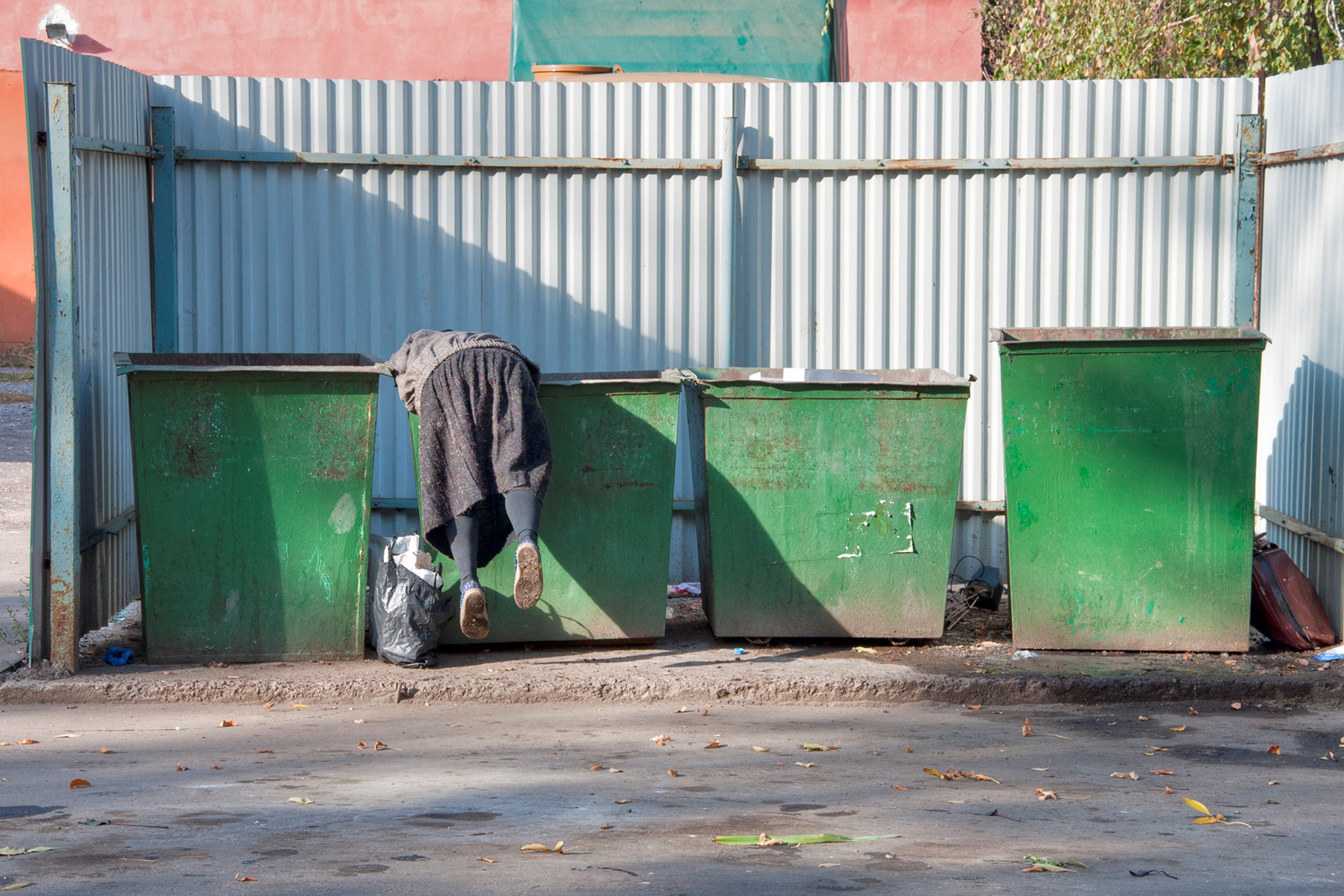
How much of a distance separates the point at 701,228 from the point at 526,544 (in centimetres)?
221

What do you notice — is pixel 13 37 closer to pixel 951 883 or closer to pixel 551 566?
pixel 551 566

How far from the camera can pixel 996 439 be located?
6410 millimetres

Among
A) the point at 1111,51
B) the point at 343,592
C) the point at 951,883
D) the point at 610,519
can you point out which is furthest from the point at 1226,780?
the point at 1111,51

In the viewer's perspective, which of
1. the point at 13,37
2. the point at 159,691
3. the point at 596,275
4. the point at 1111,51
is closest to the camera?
the point at 159,691

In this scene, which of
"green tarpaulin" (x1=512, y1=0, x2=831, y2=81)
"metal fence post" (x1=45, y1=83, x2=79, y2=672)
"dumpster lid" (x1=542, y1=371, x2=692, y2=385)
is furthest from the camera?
"green tarpaulin" (x1=512, y1=0, x2=831, y2=81)

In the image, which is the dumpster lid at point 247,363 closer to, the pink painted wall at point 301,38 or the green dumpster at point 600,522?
the green dumpster at point 600,522

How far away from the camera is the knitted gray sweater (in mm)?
5012

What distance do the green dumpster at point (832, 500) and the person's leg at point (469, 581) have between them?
39.3 inches

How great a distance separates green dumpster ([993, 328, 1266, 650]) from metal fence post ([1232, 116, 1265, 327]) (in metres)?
1.02

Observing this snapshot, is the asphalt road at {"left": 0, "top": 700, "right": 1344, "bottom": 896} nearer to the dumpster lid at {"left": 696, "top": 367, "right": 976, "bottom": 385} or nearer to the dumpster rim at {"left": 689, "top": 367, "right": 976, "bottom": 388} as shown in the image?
the dumpster rim at {"left": 689, "top": 367, "right": 976, "bottom": 388}

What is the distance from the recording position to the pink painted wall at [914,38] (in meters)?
15.5

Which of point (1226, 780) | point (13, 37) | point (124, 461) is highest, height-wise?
point (13, 37)

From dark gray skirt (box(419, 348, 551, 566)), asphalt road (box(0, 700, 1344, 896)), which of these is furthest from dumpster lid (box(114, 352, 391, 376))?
asphalt road (box(0, 700, 1344, 896))

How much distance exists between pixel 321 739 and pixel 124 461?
77.7 inches
